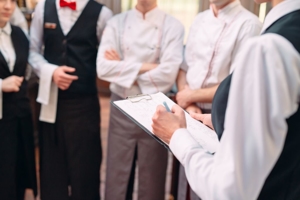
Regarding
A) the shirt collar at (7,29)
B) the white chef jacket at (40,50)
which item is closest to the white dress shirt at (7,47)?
the shirt collar at (7,29)

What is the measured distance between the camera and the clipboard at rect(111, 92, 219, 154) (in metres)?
1.05

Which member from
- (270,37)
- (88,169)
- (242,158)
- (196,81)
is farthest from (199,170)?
(88,169)

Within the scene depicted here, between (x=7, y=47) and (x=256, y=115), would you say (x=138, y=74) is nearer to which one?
(x=7, y=47)

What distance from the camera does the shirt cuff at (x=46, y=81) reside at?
2.05 meters

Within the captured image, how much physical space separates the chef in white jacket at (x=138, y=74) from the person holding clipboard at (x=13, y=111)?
1.36 feet

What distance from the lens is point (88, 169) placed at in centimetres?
224

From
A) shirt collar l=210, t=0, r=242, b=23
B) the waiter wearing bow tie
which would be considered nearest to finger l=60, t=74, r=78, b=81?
the waiter wearing bow tie

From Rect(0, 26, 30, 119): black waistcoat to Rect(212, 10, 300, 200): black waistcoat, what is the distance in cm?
140

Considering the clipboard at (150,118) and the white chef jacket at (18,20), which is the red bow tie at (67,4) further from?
the clipboard at (150,118)

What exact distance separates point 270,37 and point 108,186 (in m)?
1.60

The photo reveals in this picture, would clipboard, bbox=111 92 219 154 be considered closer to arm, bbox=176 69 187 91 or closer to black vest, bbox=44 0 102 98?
arm, bbox=176 69 187 91

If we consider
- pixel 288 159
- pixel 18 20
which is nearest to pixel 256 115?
pixel 288 159

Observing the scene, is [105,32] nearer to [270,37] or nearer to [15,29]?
[15,29]

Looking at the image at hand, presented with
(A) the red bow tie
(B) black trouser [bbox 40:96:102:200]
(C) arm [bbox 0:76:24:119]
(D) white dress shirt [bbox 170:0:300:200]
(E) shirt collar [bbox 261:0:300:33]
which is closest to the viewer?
(D) white dress shirt [bbox 170:0:300:200]
